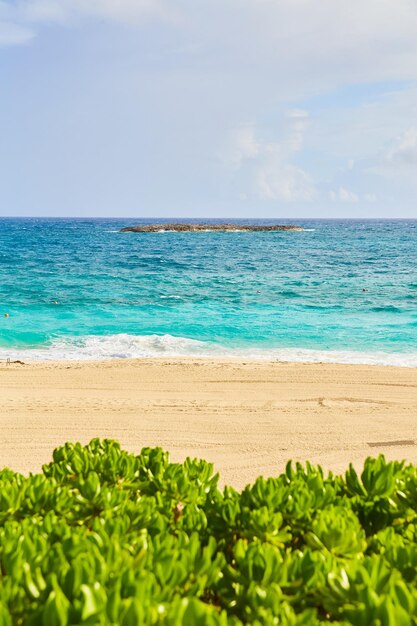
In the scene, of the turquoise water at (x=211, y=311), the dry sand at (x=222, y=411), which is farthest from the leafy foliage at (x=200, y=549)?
the turquoise water at (x=211, y=311)

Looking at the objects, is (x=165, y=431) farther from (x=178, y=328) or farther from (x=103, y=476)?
(x=178, y=328)

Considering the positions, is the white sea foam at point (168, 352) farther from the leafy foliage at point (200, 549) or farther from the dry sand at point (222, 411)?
the leafy foliage at point (200, 549)

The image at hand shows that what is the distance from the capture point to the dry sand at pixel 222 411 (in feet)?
23.0

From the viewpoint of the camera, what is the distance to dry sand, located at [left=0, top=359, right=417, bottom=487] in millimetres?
6996

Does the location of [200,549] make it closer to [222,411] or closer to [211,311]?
[222,411]

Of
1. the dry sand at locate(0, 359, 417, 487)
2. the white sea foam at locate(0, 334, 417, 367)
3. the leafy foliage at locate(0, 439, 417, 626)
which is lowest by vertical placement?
the white sea foam at locate(0, 334, 417, 367)

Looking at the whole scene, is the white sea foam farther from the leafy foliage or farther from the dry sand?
the leafy foliage

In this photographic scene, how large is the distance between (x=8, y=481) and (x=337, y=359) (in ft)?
38.9

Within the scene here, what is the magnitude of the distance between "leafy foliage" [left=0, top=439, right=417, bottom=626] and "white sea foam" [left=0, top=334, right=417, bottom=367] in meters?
10.7

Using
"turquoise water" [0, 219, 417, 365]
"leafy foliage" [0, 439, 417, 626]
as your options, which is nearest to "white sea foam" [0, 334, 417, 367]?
"turquoise water" [0, 219, 417, 365]

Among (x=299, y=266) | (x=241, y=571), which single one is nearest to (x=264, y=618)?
(x=241, y=571)

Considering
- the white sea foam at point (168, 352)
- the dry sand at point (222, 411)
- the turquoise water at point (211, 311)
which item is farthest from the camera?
the turquoise water at point (211, 311)

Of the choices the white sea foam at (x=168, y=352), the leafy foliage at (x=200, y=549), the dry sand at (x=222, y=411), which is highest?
the leafy foliage at (x=200, y=549)

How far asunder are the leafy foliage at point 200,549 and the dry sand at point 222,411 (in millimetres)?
2920
